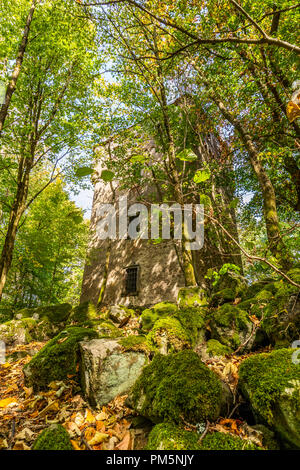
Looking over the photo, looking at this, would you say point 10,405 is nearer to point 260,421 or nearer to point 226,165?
point 260,421

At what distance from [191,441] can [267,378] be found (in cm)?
89

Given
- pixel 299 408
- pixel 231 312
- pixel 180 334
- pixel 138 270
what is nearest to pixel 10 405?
pixel 180 334

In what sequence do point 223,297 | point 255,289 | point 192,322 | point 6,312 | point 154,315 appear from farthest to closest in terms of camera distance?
point 6,312, point 255,289, point 154,315, point 223,297, point 192,322

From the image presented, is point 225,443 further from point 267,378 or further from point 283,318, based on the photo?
point 283,318

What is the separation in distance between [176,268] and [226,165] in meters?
5.73

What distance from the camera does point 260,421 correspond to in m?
1.94

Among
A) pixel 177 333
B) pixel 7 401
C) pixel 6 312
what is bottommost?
pixel 6 312

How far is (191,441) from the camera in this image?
1.69 metres

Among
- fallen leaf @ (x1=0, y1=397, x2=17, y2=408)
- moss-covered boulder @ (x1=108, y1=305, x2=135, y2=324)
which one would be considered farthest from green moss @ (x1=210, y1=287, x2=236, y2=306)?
fallen leaf @ (x1=0, y1=397, x2=17, y2=408)

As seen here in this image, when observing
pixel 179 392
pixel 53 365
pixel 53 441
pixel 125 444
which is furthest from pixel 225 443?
pixel 53 365

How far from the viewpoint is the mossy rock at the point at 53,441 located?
1.72m

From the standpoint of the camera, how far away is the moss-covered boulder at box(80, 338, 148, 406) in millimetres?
2811

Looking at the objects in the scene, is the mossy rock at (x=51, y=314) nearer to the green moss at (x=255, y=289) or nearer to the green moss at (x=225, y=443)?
the green moss at (x=255, y=289)

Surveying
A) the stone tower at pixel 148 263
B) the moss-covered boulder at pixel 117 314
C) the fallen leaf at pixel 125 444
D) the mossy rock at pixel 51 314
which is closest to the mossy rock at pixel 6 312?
the stone tower at pixel 148 263
